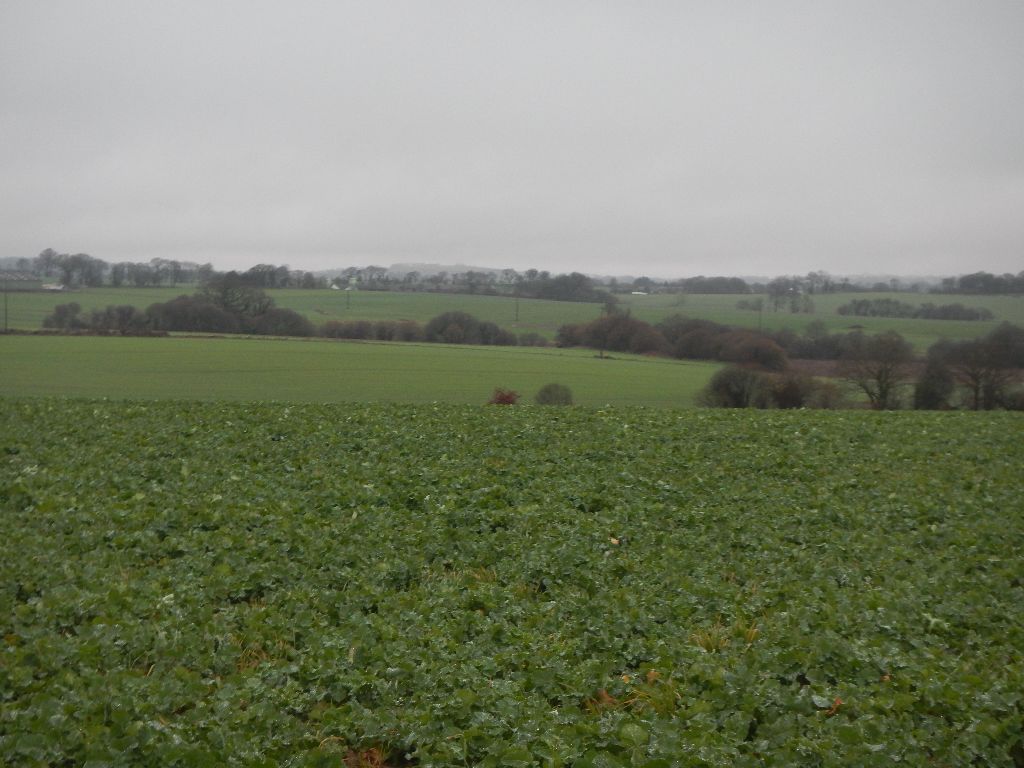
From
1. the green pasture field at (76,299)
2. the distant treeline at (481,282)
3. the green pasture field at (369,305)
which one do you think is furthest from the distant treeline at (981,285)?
the green pasture field at (76,299)

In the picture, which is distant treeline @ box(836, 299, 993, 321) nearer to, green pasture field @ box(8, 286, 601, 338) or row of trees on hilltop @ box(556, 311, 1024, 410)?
row of trees on hilltop @ box(556, 311, 1024, 410)

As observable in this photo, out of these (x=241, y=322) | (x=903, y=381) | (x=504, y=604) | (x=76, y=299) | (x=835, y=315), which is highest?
(x=76, y=299)

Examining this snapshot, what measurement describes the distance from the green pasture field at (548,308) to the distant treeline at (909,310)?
1228 millimetres

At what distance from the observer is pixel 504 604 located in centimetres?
641

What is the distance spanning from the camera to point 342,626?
591 cm

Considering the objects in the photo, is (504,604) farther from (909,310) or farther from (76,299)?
(909,310)

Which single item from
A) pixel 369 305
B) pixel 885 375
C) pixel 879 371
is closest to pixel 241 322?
pixel 369 305

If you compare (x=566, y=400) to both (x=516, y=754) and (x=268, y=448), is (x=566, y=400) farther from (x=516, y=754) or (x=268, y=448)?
(x=516, y=754)

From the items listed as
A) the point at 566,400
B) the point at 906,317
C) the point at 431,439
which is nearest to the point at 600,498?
the point at 431,439

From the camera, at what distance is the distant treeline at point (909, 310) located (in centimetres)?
6297

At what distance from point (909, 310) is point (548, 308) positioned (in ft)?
98.1

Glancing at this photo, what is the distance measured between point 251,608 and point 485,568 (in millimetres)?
2168

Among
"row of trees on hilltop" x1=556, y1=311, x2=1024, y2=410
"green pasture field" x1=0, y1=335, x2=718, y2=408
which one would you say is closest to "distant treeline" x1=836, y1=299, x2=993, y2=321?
"row of trees on hilltop" x1=556, y1=311, x2=1024, y2=410

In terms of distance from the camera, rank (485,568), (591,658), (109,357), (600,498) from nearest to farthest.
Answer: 1. (591,658)
2. (485,568)
3. (600,498)
4. (109,357)
